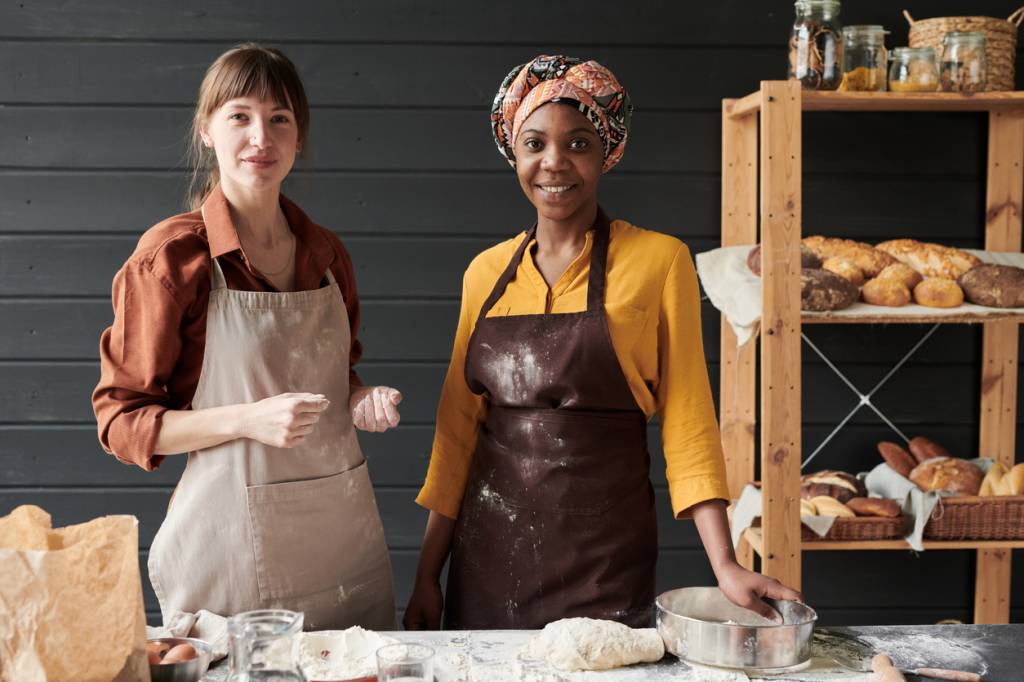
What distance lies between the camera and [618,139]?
1.78m

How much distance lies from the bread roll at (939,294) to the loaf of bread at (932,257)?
0.25 ft

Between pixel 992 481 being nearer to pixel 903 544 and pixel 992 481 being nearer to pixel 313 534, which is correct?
pixel 903 544

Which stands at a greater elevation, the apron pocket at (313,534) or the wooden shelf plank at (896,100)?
the wooden shelf plank at (896,100)

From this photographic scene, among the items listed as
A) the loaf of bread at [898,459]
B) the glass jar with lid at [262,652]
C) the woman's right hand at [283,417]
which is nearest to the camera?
the glass jar with lid at [262,652]

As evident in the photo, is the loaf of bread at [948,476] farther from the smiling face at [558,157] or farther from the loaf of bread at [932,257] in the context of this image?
the smiling face at [558,157]

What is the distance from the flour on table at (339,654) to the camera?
1.28 meters

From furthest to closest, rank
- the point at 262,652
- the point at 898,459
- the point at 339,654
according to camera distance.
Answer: the point at 898,459 < the point at 339,654 < the point at 262,652

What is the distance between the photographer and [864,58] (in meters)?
2.44

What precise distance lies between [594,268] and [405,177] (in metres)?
1.13

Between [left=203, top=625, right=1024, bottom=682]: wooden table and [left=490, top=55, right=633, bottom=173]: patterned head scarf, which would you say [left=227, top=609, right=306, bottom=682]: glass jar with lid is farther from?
[left=490, top=55, right=633, bottom=173]: patterned head scarf

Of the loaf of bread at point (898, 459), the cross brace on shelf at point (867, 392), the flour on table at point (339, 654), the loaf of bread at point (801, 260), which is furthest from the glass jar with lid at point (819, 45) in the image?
the flour on table at point (339, 654)

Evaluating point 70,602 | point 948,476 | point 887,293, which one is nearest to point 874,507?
point 948,476

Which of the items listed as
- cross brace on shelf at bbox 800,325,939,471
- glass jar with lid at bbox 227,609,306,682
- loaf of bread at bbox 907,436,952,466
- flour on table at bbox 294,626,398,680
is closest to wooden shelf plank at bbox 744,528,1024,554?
loaf of bread at bbox 907,436,952,466

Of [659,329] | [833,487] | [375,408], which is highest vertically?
[659,329]
